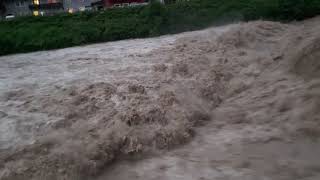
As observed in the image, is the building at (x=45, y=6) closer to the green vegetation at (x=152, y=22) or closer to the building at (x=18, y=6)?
the building at (x=18, y=6)

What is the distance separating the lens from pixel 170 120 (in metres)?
8.64

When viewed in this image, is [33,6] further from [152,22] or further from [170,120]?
[170,120]

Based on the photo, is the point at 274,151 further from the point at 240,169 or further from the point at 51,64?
the point at 51,64

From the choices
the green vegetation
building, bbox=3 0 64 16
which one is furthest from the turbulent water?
building, bbox=3 0 64 16

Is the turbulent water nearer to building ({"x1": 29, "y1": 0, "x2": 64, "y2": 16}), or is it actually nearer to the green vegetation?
the green vegetation

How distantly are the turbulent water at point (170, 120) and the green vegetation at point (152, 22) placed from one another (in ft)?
35.5

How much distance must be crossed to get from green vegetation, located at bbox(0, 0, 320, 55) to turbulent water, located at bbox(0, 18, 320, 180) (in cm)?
1081

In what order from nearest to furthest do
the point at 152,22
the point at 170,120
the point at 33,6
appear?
the point at 170,120 < the point at 152,22 < the point at 33,6

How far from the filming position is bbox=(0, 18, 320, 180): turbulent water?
22.2 ft

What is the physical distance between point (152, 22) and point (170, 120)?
671 inches

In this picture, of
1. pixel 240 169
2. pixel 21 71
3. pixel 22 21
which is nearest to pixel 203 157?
pixel 240 169

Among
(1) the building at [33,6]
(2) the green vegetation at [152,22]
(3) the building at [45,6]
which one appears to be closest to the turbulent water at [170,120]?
(2) the green vegetation at [152,22]

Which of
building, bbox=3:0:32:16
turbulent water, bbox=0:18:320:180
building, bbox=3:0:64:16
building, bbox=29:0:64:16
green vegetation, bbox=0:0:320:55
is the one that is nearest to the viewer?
turbulent water, bbox=0:18:320:180

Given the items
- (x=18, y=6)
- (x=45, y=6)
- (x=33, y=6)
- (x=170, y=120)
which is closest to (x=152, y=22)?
(x=170, y=120)
